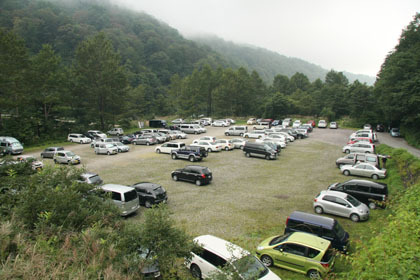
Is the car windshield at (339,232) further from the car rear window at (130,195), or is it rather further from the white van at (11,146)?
the white van at (11,146)

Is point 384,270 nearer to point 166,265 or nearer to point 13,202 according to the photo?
point 166,265

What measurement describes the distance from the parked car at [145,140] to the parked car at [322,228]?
28622 millimetres

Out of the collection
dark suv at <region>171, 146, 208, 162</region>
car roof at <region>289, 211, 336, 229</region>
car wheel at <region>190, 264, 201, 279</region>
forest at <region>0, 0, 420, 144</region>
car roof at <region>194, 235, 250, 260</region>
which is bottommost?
car wheel at <region>190, 264, 201, 279</region>

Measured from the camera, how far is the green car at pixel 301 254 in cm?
915

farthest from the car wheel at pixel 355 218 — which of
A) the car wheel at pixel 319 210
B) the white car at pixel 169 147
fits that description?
the white car at pixel 169 147

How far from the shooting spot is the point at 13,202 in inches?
343

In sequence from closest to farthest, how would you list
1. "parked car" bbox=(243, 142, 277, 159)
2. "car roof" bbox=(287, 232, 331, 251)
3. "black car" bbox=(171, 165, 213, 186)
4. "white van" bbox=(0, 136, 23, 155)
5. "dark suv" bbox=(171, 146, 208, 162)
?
"car roof" bbox=(287, 232, 331, 251) < "black car" bbox=(171, 165, 213, 186) < "dark suv" bbox=(171, 146, 208, 162) < "parked car" bbox=(243, 142, 277, 159) < "white van" bbox=(0, 136, 23, 155)

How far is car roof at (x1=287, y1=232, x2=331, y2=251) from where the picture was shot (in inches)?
371

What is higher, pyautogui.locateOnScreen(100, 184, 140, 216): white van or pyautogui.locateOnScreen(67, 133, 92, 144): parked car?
pyautogui.locateOnScreen(100, 184, 140, 216): white van

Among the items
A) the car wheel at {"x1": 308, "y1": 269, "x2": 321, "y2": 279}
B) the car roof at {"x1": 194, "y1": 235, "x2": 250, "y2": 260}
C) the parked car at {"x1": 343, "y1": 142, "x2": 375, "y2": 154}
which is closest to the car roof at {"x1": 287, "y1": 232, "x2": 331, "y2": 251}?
the car wheel at {"x1": 308, "y1": 269, "x2": 321, "y2": 279}

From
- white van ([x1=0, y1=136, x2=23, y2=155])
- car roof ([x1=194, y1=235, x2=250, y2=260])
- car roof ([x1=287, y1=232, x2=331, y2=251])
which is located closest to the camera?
car roof ([x1=194, y1=235, x2=250, y2=260])

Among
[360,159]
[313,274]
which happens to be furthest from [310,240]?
[360,159]

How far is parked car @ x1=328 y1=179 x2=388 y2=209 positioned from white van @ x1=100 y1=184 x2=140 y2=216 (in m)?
12.9

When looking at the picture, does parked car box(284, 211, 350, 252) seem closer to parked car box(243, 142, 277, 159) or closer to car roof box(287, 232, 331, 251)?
car roof box(287, 232, 331, 251)
